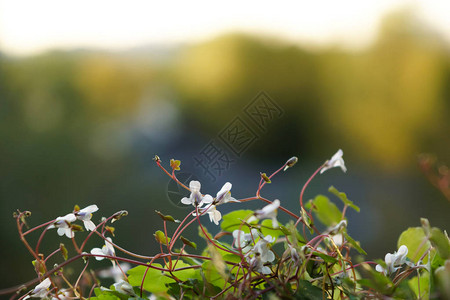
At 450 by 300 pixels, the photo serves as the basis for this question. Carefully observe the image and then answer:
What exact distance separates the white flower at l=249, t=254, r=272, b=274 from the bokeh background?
218cm

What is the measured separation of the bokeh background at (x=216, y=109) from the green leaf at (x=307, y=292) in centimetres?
218

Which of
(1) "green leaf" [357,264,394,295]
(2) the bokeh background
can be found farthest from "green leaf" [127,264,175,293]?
(2) the bokeh background

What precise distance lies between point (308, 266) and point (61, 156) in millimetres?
2756

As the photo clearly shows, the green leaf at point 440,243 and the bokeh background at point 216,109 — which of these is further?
the bokeh background at point 216,109

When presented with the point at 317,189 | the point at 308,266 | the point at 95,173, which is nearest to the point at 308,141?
the point at 317,189

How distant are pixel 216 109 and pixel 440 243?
137 inches

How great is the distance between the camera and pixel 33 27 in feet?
9.53

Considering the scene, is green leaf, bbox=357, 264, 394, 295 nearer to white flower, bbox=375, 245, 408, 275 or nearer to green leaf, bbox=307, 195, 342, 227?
white flower, bbox=375, 245, 408, 275

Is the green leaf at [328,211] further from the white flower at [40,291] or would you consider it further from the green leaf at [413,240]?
the white flower at [40,291]

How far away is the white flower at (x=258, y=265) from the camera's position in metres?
0.28

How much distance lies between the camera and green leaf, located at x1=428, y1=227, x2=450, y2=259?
0.83ft

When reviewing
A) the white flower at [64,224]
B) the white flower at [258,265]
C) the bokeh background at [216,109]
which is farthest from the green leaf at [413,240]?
the bokeh background at [216,109]

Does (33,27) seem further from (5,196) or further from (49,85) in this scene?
(5,196)

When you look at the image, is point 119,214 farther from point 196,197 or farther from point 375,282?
point 375,282
